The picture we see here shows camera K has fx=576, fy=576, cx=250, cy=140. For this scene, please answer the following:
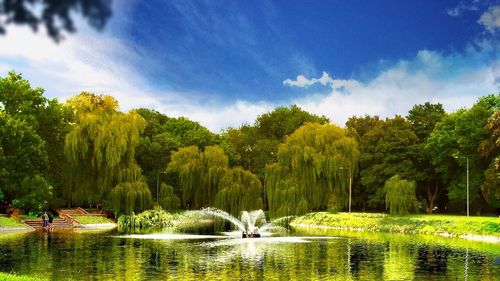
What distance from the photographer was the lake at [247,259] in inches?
870

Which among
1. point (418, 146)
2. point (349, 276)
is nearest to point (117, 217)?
point (418, 146)

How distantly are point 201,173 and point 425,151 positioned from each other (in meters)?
26.5

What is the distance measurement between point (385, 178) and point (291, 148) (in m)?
13.1

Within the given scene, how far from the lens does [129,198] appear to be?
5819 cm

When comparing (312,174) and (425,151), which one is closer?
(312,174)

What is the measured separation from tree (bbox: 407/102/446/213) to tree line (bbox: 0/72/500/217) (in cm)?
13

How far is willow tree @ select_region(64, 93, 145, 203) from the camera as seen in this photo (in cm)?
5825

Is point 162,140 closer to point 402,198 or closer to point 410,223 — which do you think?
point 402,198

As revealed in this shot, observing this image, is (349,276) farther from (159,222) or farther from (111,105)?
(111,105)

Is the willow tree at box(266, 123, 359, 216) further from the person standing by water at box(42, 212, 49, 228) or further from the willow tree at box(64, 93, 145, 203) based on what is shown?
the person standing by water at box(42, 212, 49, 228)

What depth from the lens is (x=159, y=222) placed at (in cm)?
6181

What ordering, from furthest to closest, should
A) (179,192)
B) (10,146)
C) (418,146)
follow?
(179,192)
(418,146)
(10,146)

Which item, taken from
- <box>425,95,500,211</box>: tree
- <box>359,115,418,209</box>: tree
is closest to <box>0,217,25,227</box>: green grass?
<box>359,115,418,209</box>: tree

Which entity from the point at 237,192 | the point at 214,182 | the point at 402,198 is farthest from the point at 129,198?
the point at 402,198
